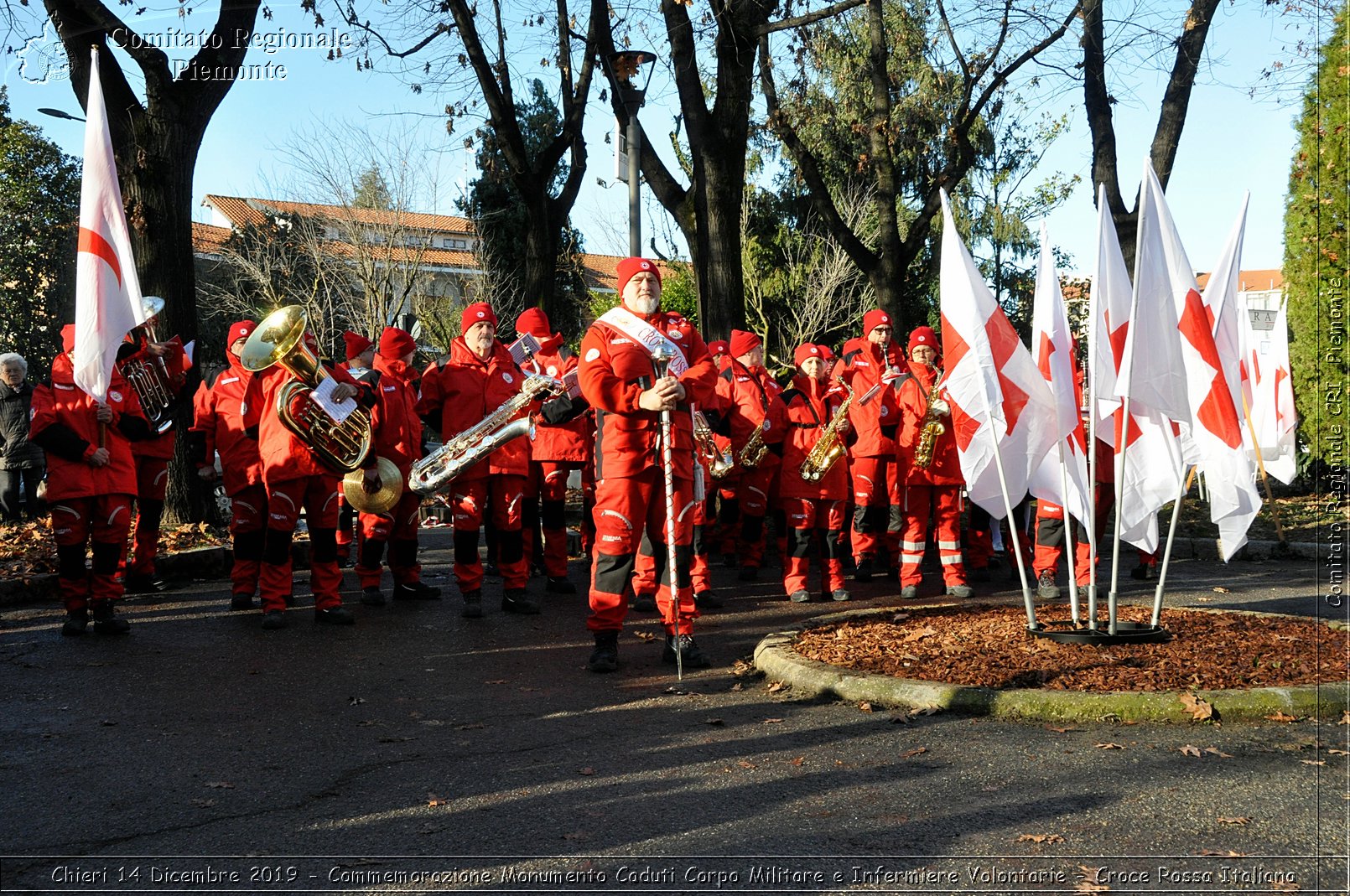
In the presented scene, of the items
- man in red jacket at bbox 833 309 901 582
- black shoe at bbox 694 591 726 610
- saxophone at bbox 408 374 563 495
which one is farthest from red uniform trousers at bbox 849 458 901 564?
saxophone at bbox 408 374 563 495

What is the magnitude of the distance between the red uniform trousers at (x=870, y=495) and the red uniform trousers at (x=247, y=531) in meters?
4.72

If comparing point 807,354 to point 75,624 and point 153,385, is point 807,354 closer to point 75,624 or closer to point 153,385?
point 153,385

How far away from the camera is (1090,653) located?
6.29 meters

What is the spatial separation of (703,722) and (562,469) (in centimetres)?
471

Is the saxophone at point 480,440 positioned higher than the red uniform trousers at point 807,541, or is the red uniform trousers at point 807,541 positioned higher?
the saxophone at point 480,440

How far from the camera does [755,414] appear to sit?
1059 centimetres

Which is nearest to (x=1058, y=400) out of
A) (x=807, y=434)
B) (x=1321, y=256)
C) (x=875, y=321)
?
(x=807, y=434)

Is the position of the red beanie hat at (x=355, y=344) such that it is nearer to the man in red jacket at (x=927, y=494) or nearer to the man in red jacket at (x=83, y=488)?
the man in red jacket at (x=83, y=488)

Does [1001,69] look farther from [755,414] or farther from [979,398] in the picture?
[979,398]

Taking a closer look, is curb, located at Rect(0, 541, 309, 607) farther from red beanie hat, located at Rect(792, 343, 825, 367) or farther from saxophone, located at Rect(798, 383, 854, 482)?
red beanie hat, located at Rect(792, 343, 825, 367)

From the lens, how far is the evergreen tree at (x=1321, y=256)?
39.8 feet

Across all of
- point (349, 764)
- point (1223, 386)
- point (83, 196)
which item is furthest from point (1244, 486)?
point (83, 196)

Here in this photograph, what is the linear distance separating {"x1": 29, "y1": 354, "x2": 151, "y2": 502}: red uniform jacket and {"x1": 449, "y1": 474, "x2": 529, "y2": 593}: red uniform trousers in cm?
229

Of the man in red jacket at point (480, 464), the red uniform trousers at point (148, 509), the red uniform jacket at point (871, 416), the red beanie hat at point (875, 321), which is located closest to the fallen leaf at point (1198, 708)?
the red uniform jacket at point (871, 416)
